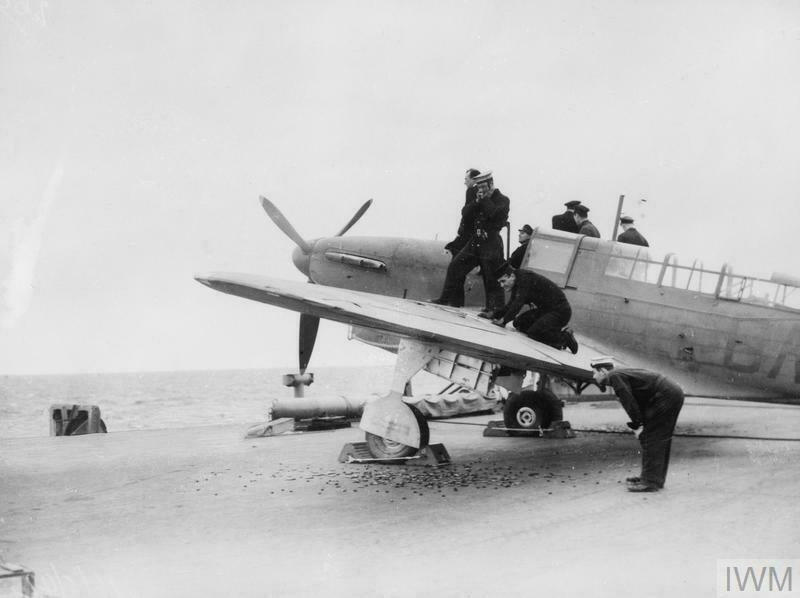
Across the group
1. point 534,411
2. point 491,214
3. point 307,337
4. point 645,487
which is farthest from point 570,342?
point 307,337

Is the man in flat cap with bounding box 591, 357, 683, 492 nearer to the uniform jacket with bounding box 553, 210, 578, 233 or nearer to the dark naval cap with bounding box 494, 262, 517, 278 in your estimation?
the dark naval cap with bounding box 494, 262, 517, 278

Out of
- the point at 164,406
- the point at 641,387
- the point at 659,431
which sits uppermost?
the point at 641,387

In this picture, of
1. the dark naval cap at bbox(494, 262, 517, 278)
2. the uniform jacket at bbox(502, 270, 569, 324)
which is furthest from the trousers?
the dark naval cap at bbox(494, 262, 517, 278)

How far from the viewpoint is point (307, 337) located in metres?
10.7

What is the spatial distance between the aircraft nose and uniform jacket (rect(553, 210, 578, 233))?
154 inches

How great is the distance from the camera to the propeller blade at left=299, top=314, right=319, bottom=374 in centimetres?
1067

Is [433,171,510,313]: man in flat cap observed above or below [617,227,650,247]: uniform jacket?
below

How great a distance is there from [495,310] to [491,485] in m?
2.89

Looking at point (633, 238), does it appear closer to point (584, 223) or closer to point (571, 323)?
point (584, 223)

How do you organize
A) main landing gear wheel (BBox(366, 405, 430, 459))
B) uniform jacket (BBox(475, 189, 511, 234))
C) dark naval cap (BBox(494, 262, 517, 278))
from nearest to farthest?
main landing gear wheel (BBox(366, 405, 430, 459))
uniform jacket (BBox(475, 189, 511, 234))
dark naval cap (BBox(494, 262, 517, 278))

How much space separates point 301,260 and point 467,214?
144 inches

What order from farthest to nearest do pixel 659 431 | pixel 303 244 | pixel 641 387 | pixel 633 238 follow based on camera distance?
pixel 303 244, pixel 633 238, pixel 641 387, pixel 659 431

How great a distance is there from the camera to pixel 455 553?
206 inches

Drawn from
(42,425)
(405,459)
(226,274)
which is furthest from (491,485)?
(42,425)
